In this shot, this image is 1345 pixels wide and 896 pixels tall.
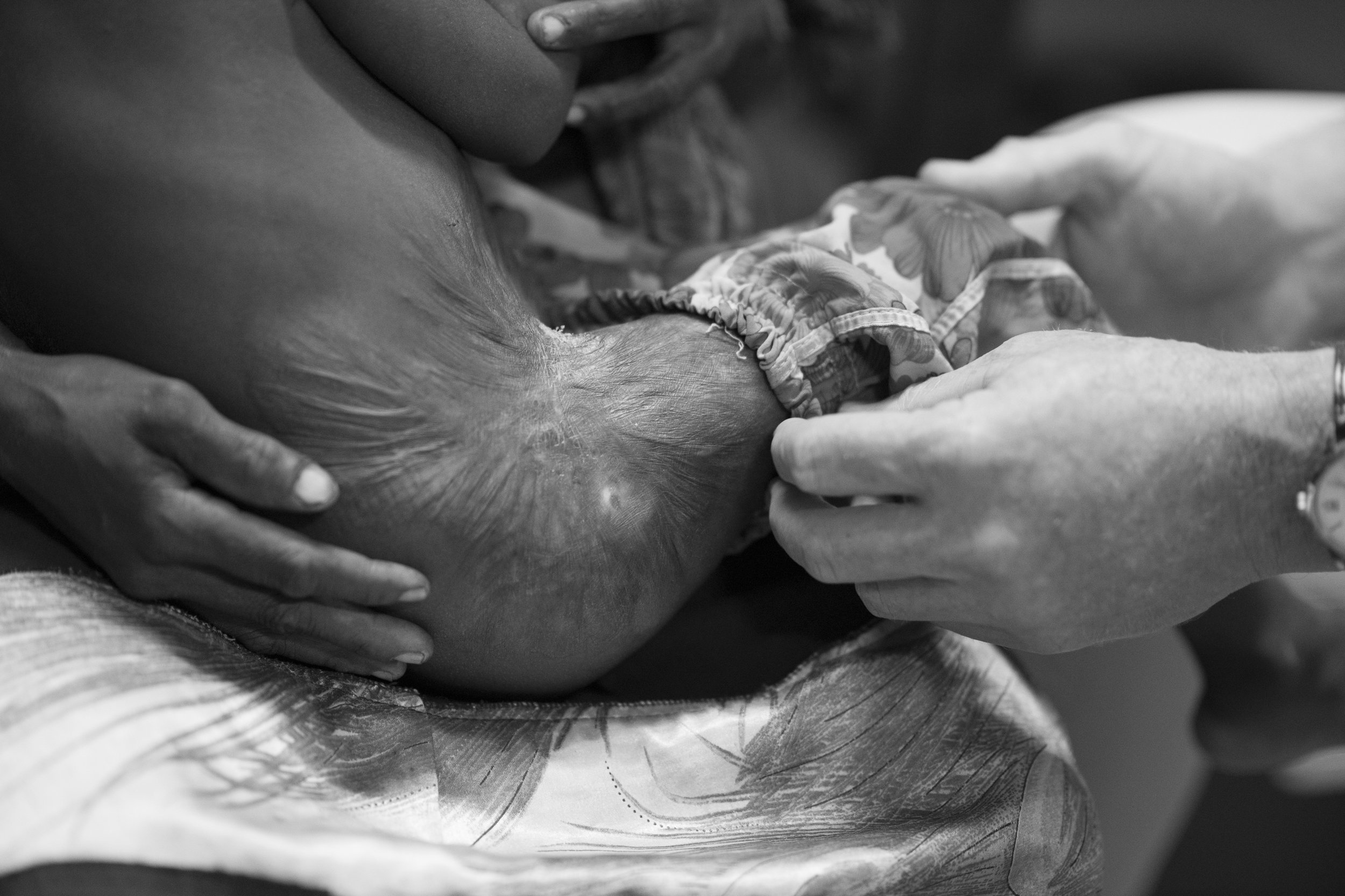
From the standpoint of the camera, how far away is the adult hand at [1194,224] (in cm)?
96

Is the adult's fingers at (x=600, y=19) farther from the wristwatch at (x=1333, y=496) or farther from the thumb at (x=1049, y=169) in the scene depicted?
the wristwatch at (x=1333, y=496)

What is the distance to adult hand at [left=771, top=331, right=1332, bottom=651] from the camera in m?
0.55

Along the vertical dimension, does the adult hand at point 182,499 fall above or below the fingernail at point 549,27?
below

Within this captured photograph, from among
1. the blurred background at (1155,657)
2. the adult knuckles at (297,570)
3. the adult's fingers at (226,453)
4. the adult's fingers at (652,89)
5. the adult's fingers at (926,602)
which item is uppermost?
the adult's fingers at (652,89)

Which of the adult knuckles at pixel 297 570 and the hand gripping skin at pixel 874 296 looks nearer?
the adult knuckles at pixel 297 570

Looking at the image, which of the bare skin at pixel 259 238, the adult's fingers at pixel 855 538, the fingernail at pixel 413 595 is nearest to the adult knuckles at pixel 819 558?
the adult's fingers at pixel 855 538

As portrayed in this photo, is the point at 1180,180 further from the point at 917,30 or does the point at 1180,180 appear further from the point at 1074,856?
the point at 917,30

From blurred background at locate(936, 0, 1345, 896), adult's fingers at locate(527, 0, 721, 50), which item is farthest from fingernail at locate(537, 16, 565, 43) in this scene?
blurred background at locate(936, 0, 1345, 896)

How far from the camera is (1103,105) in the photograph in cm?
205

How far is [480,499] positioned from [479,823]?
177 mm

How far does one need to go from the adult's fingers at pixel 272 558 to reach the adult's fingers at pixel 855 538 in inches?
8.4

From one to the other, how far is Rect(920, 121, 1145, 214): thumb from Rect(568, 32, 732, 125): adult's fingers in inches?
8.4

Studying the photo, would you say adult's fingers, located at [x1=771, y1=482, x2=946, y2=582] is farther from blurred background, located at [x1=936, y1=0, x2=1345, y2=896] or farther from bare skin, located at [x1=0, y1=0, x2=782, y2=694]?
Answer: blurred background, located at [x1=936, y1=0, x2=1345, y2=896]

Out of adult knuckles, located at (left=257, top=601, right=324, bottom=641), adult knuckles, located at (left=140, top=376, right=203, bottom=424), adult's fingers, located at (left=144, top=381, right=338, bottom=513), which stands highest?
adult knuckles, located at (left=140, top=376, right=203, bottom=424)
